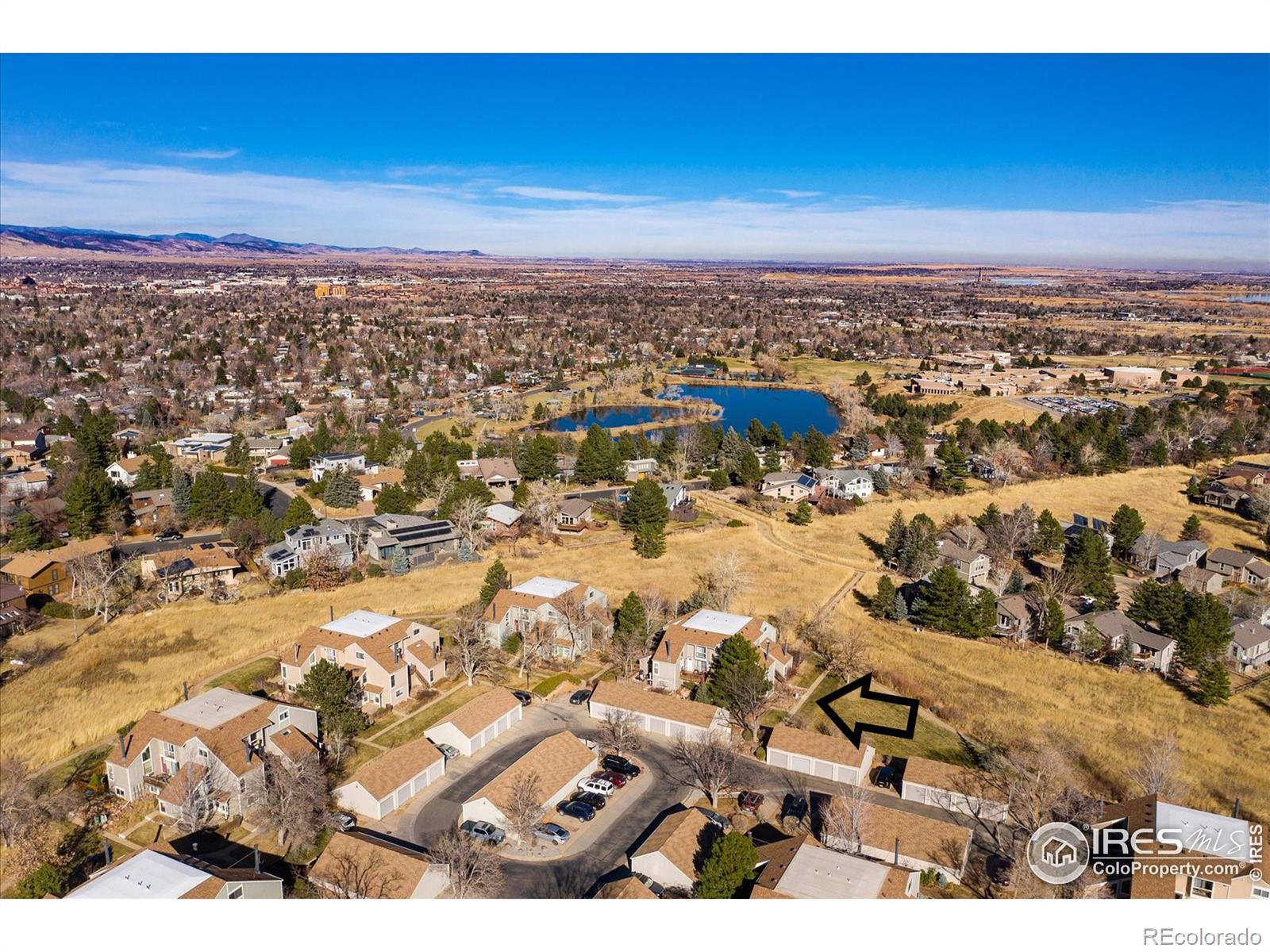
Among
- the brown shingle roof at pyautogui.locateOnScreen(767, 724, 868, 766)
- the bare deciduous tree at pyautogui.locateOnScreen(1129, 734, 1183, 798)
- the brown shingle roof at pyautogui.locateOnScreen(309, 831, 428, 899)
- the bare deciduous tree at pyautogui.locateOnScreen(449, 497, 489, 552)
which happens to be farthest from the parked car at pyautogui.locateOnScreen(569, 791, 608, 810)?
the bare deciduous tree at pyautogui.locateOnScreen(449, 497, 489, 552)

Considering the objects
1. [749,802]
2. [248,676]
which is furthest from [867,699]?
[248,676]

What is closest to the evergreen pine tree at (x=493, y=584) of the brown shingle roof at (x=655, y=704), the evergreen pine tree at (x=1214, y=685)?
the brown shingle roof at (x=655, y=704)

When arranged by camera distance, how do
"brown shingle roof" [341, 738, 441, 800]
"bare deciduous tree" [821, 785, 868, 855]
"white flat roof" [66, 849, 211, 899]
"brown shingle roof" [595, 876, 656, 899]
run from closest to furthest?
1. "white flat roof" [66, 849, 211, 899]
2. "brown shingle roof" [595, 876, 656, 899]
3. "bare deciduous tree" [821, 785, 868, 855]
4. "brown shingle roof" [341, 738, 441, 800]

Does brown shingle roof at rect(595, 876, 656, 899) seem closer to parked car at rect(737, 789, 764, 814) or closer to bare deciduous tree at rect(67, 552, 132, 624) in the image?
parked car at rect(737, 789, 764, 814)

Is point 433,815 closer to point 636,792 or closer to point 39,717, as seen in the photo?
point 636,792

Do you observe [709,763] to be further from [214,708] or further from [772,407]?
[772,407]
